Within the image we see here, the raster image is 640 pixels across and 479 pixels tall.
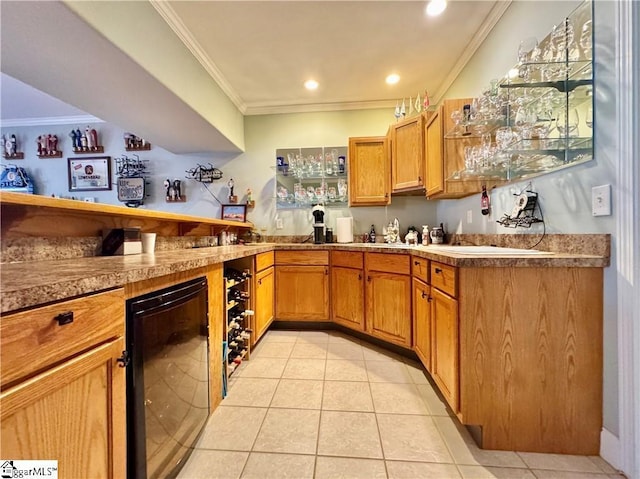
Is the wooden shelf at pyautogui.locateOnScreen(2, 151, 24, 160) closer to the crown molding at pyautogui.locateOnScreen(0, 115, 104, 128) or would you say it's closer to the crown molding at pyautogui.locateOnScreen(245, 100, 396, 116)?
the crown molding at pyautogui.locateOnScreen(0, 115, 104, 128)

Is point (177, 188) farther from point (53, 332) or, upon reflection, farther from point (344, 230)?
point (53, 332)

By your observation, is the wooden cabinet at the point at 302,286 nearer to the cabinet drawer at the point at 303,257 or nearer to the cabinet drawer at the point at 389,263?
the cabinet drawer at the point at 303,257

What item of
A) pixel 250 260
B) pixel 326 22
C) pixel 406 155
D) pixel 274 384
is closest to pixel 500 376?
pixel 274 384

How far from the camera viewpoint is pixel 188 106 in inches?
86.3

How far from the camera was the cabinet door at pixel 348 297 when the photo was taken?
8.04ft

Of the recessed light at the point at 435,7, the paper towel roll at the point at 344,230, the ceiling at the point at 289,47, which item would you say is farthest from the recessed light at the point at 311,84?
the paper towel roll at the point at 344,230

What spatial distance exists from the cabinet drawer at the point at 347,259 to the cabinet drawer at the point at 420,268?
1.85 feet

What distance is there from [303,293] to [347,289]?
0.47 meters

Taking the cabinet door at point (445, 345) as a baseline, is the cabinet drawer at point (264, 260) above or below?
above

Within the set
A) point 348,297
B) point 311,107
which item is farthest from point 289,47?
point 348,297

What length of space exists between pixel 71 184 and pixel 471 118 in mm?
4695

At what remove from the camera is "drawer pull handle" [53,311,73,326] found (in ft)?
1.94

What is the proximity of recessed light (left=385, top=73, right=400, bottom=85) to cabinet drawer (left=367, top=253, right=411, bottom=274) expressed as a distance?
72.3 inches

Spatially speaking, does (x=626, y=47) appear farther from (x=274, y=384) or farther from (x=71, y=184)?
(x=71, y=184)
